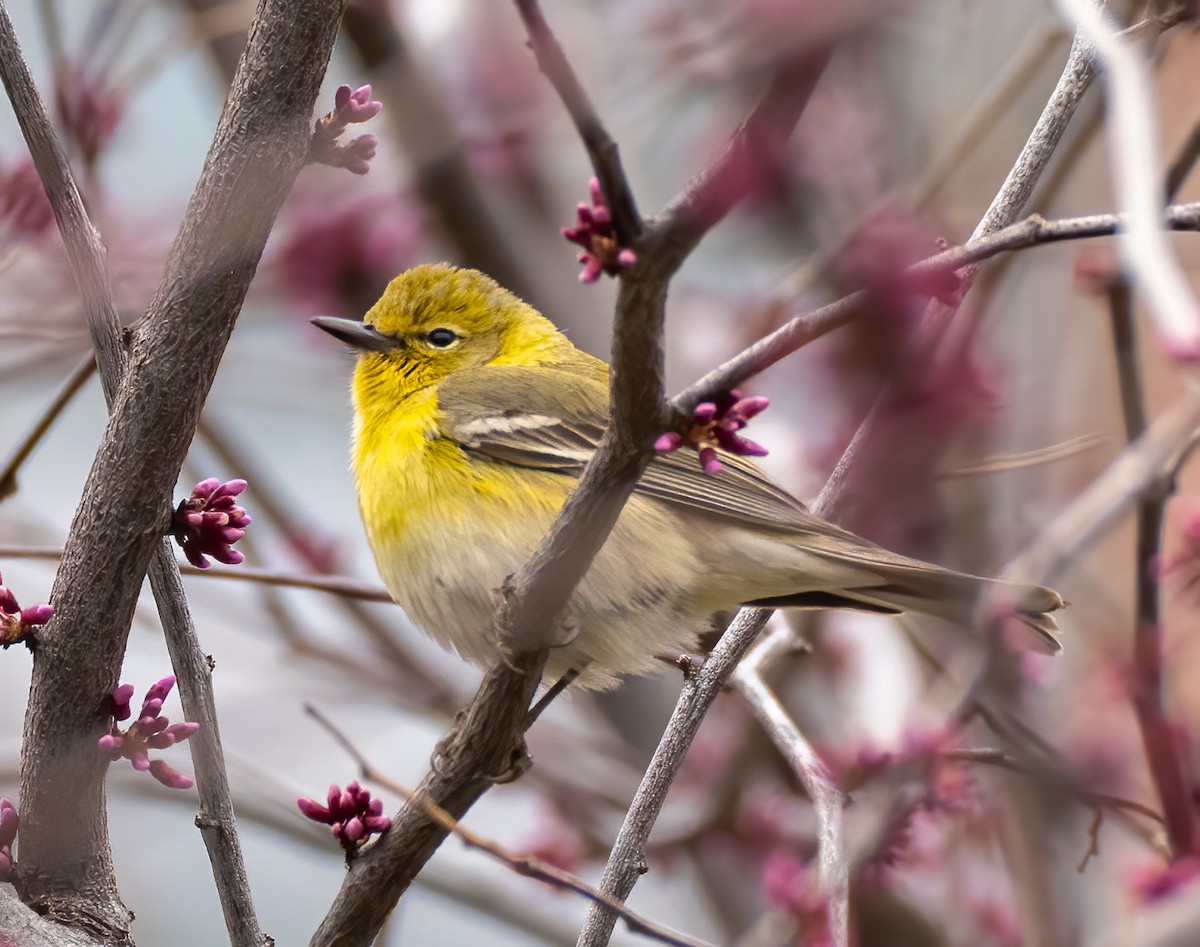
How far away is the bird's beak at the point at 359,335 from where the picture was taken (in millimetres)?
4867

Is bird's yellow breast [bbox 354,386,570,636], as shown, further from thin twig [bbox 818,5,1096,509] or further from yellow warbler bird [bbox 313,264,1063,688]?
thin twig [bbox 818,5,1096,509]

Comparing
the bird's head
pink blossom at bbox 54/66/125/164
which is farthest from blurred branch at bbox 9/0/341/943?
the bird's head

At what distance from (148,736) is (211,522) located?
46 cm

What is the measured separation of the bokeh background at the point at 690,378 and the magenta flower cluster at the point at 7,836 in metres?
0.88

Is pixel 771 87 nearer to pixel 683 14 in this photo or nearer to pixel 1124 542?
pixel 683 14

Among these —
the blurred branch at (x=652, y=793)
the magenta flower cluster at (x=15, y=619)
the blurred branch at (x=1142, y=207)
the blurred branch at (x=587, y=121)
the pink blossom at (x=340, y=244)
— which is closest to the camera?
the blurred branch at (x=1142, y=207)

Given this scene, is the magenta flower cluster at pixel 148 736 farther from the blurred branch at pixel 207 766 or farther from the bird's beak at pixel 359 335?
the bird's beak at pixel 359 335

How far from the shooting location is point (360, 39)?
21.8ft

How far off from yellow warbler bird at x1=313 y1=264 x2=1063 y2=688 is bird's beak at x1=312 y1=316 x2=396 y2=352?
16.4 inches

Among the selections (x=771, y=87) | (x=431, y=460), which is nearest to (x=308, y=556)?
(x=431, y=460)

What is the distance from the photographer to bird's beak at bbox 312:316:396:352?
4.87 m

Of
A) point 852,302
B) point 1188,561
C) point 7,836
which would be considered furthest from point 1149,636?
point 7,836

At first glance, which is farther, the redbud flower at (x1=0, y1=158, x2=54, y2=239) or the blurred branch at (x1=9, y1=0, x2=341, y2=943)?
the redbud flower at (x1=0, y1=158, x2=54, y2=239)

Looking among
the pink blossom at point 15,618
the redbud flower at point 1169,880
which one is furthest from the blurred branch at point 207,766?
the redbud flower at point 1169,880
